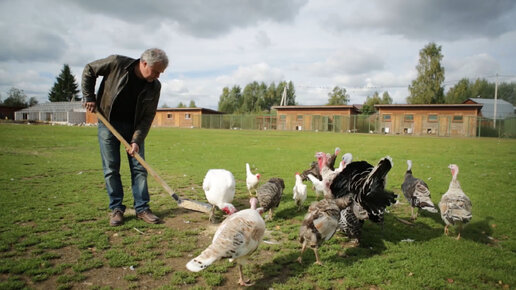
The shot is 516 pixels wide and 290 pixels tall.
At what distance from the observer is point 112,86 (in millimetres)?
5062

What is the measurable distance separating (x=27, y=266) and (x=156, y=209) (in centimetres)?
263

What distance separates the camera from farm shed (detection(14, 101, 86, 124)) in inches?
2749

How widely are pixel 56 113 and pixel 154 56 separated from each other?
85.1 metres

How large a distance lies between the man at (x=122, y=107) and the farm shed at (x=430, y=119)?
4950cm

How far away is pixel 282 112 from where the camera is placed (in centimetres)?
5634

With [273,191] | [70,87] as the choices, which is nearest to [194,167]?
[273,191]

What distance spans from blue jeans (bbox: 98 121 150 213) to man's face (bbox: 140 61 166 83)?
1.20m

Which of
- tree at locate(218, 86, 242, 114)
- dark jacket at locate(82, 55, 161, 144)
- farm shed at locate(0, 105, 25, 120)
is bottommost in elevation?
dark jacket at locate(82, 55, 161, 144)

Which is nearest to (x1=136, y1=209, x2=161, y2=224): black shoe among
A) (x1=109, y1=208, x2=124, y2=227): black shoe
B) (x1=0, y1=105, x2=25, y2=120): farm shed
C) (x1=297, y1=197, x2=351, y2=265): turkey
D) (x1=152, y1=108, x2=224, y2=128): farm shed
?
(x1=109, y1=208, x2=124, y2=227): black shoe

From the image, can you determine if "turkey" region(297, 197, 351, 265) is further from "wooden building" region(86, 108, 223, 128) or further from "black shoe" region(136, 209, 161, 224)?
"wooden building" region(86, 108, 223, 128)

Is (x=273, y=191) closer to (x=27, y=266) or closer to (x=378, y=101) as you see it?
(x=27, y=266)

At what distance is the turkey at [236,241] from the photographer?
326cm

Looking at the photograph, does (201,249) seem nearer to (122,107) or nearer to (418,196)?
(122,107)

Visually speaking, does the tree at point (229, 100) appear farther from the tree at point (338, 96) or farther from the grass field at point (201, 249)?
the grass field at point (201, 249)
